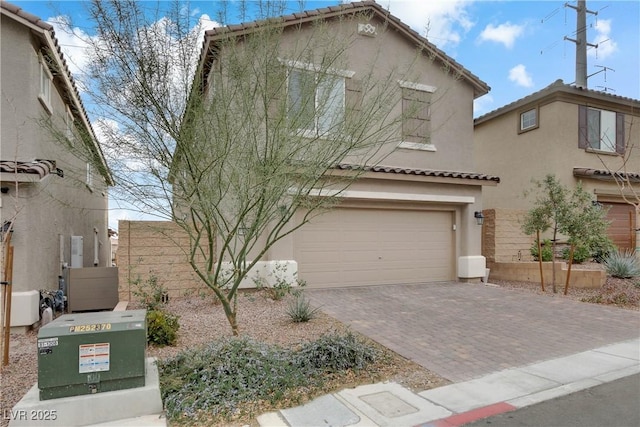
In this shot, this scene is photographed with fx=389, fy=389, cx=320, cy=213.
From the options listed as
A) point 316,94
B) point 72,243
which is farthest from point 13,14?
point 316,94

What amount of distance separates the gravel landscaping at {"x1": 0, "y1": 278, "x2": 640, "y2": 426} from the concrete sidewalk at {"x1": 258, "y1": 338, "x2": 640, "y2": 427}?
9.3 inches

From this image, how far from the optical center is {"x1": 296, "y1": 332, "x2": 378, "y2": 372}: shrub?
5.04m

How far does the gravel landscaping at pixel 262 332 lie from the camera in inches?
188

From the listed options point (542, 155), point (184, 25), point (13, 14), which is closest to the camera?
point (184, 25)

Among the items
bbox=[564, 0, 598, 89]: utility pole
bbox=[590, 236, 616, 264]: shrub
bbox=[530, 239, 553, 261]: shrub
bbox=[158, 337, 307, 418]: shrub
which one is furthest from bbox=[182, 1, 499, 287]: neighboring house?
bbox=[564, 0, 598, 89]: utility pole

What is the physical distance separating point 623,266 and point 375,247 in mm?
7526

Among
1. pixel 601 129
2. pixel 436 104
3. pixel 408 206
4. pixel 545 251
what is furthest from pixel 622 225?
pixel 408 206

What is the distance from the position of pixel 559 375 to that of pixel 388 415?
266 cm

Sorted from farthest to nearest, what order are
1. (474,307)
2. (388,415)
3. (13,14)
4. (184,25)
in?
(474,307) < (13,14) < (184,25) < (388,415)

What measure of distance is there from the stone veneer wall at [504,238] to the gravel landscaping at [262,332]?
286 centimetres

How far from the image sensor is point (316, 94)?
5.41 m

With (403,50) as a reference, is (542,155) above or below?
below

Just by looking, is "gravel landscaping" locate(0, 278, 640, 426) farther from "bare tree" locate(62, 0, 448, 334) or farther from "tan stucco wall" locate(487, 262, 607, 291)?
"bare tree" locate(62, 0, 448, 334)

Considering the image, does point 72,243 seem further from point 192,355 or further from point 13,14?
point 192,355
